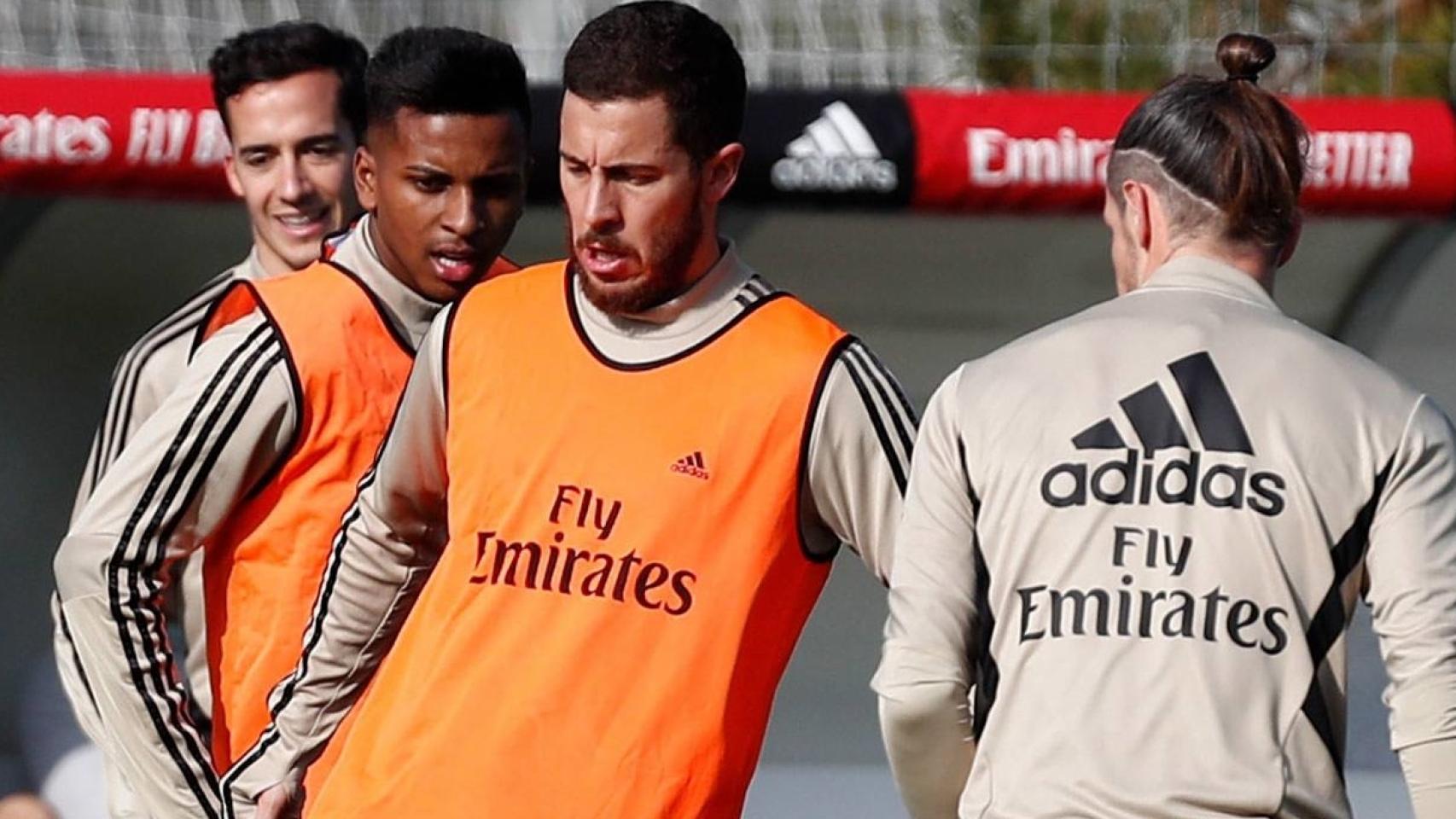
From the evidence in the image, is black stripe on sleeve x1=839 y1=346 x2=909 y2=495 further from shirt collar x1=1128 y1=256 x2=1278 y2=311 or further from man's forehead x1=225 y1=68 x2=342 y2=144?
man's forehead x1=225 y1=68 x2=342 y2=144

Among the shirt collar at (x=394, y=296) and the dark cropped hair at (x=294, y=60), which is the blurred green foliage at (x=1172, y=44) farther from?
the shirt collar at (x=394, y=296)

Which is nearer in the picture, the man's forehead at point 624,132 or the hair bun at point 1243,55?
the hair bun at point 1243,55

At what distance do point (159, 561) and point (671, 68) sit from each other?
0.96 metres

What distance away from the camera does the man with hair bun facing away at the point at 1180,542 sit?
8.04 ft

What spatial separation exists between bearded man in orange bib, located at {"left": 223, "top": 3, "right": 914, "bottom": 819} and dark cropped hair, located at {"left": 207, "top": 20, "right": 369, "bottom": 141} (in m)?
1.23

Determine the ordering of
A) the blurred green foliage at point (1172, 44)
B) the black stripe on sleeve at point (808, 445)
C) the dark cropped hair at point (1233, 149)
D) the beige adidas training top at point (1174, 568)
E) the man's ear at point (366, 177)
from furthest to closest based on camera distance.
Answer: the blurred green foliage at point (1172, 44) → the man's ear at point (366, 177) → the black stripe on sleeve at point (808, 445) → the dark cropped hair at point (1233, 149) → the beige adidas training top at point (1174, 568)

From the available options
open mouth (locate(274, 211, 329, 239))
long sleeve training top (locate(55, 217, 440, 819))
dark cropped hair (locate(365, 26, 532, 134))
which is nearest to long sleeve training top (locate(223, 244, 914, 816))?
long sleeve training top (locate(55, 217, 440, 819))

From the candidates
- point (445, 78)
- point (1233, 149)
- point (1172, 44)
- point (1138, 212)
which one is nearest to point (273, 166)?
point (445, 78)

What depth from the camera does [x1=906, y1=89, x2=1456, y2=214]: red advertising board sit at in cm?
561

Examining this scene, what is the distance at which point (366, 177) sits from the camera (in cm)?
354

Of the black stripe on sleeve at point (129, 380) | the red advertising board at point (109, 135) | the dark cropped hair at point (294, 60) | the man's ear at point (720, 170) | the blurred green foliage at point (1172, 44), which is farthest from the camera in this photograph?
the blurred green foliage at point (1172, 44)

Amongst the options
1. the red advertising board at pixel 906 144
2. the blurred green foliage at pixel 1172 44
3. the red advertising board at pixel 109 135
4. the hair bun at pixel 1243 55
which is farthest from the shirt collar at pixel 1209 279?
the blurred green foliage at pixel 1172 44

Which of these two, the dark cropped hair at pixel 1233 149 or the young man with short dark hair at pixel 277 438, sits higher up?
the dark cropped hair at pixel 1233 149

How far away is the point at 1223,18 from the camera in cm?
681
